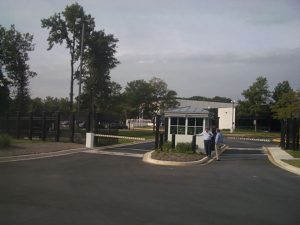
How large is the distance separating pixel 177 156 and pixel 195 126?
6213mm

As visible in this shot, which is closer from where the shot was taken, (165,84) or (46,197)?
(46,197)

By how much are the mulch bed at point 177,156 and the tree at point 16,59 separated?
37.8 m

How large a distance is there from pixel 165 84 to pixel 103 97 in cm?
1836

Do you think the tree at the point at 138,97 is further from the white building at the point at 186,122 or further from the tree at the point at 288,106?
the white building at the point at 186,122

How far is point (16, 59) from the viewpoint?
5638cm

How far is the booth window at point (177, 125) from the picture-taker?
2792 centimetres

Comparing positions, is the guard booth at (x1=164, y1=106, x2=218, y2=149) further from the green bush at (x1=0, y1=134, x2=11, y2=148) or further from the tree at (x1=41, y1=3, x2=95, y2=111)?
the tree at (x1=41, y1=3, x2=95, y2=111)

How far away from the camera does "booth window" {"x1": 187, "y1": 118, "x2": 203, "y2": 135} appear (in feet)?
90.2

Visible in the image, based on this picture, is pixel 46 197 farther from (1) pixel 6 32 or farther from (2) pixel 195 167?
(1) pixel 6 32

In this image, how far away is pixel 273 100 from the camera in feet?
257

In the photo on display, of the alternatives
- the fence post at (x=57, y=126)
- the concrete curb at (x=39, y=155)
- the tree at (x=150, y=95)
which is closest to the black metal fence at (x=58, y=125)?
the fence post at (x=57, y=126)

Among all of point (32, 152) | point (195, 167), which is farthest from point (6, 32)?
point (195, 167)

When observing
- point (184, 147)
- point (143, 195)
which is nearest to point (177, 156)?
point (184, 147)

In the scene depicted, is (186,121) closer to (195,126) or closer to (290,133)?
(195,126)
